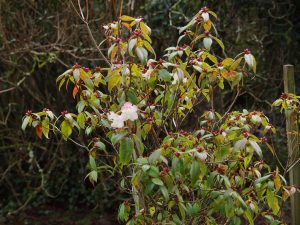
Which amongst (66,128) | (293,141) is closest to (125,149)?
(66,128)

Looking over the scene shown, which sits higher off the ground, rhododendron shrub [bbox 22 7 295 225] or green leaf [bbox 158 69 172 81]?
green leaf [bbox 158 69 172 81]

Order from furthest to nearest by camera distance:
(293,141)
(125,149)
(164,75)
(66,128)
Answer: (293,141) → (66,128) → (164,75) → (125,149)

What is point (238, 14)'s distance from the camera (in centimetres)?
611

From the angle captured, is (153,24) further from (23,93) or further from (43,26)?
(23,93)

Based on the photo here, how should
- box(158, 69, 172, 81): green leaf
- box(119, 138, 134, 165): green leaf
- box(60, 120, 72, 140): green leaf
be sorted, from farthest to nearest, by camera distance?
box(60, 120, 72, 140): green leaf < box(158, 69, 172, 81): green leaf < box(119, 138, 134, 165): green leaf

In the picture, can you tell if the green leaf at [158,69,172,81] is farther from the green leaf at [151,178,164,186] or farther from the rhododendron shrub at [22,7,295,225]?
the green leaf at [151,178,164,186]

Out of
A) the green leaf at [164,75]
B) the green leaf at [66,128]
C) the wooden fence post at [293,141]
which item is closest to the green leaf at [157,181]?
the green leaf at [164,75]

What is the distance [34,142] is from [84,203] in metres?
0.90

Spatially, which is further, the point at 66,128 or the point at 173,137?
the point at 66,128

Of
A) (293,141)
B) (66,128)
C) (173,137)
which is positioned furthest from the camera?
(293,141)

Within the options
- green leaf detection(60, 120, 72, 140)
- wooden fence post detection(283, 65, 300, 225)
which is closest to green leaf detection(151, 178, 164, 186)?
green leaf detection(60, 120, 72, 140)

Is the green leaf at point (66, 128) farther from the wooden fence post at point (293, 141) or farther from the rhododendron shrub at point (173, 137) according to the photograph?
the wooden fence post at point (293, 141)

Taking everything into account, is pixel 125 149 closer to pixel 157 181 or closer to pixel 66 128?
pixel 157 181

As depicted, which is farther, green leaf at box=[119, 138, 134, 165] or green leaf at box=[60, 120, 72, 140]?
green leaf at box=[60, 120, 72, 140]
